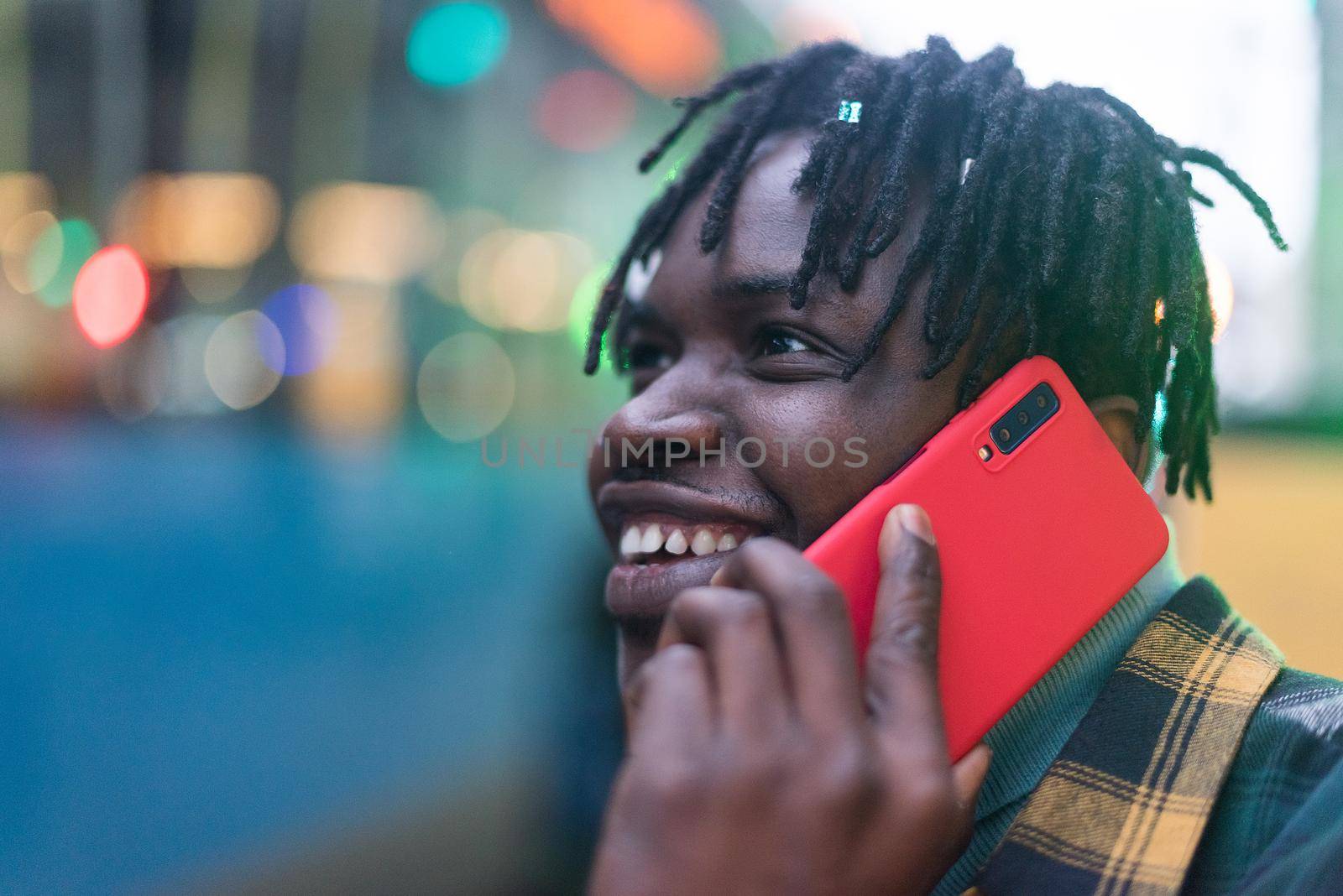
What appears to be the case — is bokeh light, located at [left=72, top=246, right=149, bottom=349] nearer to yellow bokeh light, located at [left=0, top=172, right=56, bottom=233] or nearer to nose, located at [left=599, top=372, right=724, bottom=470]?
yellow bokeh light, located at [left=0, top=172, right=56, bottom=233]

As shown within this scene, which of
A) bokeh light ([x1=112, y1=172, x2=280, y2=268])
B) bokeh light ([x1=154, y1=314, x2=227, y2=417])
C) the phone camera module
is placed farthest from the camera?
bokeh light ([x1=154, y1=314, x2=227, y2=417])

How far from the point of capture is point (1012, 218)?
1465 millimetres

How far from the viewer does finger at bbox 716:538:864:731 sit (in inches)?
40.8

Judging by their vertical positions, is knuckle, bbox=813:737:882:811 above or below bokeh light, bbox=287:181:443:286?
below

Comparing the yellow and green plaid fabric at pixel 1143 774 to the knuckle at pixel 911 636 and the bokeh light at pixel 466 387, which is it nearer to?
the knuckle at pixel 911 636

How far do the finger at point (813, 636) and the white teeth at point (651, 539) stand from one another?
1.46 feet

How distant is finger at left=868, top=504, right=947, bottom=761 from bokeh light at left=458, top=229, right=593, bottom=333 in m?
3.56

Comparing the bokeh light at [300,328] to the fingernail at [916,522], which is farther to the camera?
the bokeh light at [300,328]

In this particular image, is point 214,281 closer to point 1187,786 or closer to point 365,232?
point 365,232

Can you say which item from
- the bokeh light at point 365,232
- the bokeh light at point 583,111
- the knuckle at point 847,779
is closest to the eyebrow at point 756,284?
the knuckle at point 847,779

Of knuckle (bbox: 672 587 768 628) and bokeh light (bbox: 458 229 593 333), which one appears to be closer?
knuckle (bbox: 672 587 768 628)

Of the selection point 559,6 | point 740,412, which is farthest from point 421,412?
point 740,412

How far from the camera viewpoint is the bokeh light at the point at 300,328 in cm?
373

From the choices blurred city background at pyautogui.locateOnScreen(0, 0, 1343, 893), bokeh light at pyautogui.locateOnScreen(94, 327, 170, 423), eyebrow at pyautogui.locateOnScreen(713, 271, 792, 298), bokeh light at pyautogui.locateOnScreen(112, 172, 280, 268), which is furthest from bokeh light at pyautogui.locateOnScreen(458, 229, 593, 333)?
eyebrow at pyautogui.locateOnScreen(713, 271, 792, 298)
